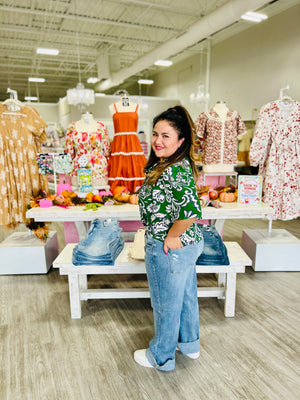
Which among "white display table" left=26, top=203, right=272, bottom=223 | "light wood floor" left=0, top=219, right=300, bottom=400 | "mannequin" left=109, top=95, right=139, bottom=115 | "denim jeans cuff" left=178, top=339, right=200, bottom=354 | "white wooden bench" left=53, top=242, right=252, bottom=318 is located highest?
"mannequin" left=109, top=95, right=139, bottom=115

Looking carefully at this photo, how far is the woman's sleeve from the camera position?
4.82 feet

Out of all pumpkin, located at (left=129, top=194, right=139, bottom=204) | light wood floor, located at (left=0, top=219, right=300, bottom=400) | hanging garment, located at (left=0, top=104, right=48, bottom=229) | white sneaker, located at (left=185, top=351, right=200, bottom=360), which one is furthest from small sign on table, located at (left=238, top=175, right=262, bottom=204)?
hanging garment, located at (left=0, top=104, right=48, bottom=229)

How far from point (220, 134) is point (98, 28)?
7411 mm

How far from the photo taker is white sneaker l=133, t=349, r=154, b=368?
1964 mm

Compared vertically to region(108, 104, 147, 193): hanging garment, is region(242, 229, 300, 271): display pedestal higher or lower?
lower

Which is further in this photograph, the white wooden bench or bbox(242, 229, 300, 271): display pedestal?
bbox(242, 229, 300, 271): display pedestal

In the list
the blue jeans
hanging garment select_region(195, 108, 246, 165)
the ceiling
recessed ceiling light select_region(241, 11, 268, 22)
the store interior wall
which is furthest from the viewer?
the ceiling

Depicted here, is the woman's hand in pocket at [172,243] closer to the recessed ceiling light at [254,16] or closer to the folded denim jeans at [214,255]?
the folded denim jeans at [214,255]

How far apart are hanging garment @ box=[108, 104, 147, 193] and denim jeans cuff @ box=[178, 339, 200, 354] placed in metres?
2.11

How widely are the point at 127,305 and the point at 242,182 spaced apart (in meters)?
1.61

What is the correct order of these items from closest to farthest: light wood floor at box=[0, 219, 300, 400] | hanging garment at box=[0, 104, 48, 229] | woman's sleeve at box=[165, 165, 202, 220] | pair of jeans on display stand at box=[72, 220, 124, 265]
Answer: woman's sleeve at box=[165, 165, 202, 220] < light wood floor at box=[0, 219, 300, 400] < pair of jeans on display stand at box=[72, 220, 124, 265] < hanging garment at box=[0, 104, 48, 229]

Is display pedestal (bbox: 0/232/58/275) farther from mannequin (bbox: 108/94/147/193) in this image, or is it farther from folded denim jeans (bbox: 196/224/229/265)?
folded denim jeans (bbox: 196/224/229/265)

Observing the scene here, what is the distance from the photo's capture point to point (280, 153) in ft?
11.9

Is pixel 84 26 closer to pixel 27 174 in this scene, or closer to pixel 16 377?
pixel 27 174
